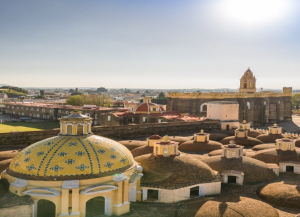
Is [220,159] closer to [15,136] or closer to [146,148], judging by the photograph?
[146,148]

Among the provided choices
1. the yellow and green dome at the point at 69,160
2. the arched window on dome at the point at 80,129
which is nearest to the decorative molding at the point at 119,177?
the yellow and green dome at the point at 69,160

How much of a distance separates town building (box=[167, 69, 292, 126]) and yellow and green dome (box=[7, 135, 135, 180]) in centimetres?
3928

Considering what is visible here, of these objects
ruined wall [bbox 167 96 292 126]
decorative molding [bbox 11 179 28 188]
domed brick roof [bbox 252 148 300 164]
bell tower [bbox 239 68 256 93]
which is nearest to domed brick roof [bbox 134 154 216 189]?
decorative molding [bbox 11 179 28 188]

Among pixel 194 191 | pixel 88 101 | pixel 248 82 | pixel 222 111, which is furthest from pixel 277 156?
pixel 88 101

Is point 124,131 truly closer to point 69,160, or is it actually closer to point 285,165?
point 285,165

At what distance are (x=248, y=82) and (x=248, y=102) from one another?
8.25 m

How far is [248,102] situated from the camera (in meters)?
54.9

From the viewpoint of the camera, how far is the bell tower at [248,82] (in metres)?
61.5

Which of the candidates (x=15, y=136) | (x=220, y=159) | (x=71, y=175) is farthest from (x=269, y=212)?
(x=15, y=136)

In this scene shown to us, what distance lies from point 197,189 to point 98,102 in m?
69.2

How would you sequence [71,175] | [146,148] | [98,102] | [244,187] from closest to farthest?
[71,175] → [244,187] → [146,148] → [98,102]

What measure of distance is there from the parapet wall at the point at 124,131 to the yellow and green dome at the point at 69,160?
502 inches

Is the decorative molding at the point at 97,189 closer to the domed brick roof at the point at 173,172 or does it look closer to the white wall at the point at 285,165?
the domed brick roof at the point at 173,172

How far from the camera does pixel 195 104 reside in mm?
52781
